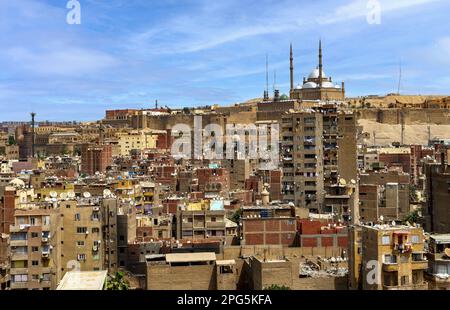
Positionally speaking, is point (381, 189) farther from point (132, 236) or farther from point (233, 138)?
point (233, 138)

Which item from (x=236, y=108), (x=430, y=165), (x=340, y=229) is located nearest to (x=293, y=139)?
(x=430, y=165)

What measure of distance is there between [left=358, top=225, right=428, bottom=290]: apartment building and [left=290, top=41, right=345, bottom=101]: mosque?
41.4 meters

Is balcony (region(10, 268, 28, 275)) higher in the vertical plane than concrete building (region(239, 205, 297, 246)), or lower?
lower

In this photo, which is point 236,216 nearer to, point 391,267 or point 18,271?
point 18,271

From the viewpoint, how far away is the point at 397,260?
8297 mm

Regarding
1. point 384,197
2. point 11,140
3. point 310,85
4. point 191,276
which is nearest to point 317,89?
point 310,85

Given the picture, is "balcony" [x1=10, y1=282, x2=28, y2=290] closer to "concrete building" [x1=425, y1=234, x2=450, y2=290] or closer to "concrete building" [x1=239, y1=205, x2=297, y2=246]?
"concrete building" [x1=239, y1=205, x2=297, y2=246]

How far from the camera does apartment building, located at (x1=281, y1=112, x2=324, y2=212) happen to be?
17109 millimetres

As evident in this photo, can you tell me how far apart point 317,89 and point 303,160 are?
34169 mm

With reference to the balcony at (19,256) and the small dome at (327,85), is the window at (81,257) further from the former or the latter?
the small dome at (327,85)

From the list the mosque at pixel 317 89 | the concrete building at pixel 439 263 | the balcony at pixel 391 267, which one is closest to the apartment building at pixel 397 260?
the balcony at pixel 391 267

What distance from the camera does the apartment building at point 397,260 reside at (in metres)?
8.25

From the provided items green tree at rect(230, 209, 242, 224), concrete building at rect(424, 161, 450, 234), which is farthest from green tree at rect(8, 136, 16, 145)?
concrete building at rect(424, 161, 450, 234)

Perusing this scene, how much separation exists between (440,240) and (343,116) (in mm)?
9536
